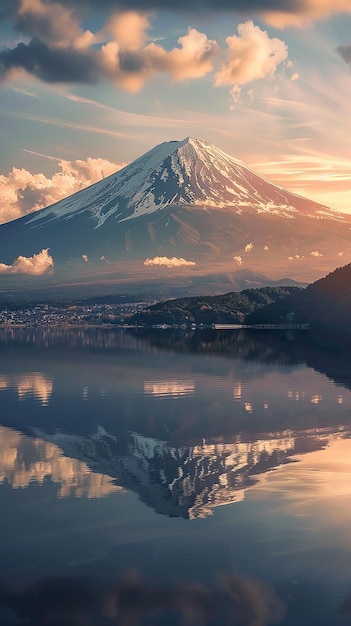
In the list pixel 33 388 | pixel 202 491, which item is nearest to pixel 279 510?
pixel 202 491

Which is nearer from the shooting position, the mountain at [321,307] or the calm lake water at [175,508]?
the calm lake water at [175,508]

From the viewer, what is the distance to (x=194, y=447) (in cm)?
3484

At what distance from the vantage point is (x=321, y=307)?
162000 millimetres

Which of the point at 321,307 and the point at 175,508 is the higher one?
the point at 321,307

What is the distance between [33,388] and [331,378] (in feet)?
70.6

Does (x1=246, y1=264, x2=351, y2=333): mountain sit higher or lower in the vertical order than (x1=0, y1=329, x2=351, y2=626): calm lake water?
higher

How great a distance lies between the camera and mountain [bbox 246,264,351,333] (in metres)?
147

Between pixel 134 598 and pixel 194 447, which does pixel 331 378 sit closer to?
pixel 194 447

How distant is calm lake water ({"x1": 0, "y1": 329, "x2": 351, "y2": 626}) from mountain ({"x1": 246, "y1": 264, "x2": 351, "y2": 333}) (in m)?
95.4

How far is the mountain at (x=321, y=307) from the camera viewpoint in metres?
147

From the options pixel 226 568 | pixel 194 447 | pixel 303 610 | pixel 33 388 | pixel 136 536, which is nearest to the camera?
pixel 303 610

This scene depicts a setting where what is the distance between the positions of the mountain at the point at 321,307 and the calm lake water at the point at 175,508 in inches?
3756

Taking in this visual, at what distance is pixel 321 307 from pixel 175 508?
140 m

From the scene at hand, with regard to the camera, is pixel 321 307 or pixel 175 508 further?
pixel 321 307
